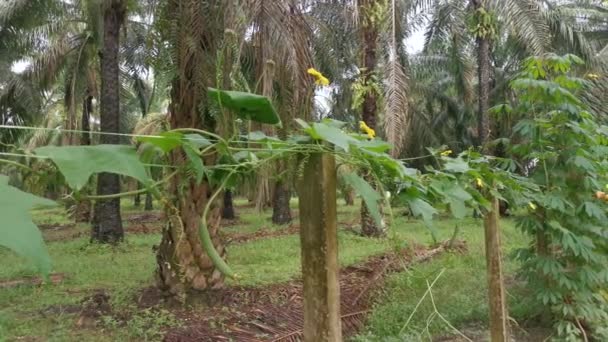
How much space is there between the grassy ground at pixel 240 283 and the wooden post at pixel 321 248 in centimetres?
30

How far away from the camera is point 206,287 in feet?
15.6

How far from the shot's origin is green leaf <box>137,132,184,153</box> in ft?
2.76

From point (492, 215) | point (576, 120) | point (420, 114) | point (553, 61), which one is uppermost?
point (420, 114)

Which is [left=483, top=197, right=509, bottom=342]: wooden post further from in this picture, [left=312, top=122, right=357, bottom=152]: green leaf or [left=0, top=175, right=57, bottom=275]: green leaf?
[left=0, top=175, right=57, bottom=275]: green leaf

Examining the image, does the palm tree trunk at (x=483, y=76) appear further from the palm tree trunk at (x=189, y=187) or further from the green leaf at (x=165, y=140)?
the green leaf at (x=165, y=140)

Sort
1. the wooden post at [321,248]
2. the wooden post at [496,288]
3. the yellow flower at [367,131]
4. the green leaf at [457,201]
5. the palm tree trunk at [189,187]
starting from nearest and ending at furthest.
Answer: the wooden post at [321,248] → the yellow flower at [367,131] → the green leaf at [457,201] → the wooden post at [496,288] → the palm tree trunk at [189,187]

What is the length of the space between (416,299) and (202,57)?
9.19 feet

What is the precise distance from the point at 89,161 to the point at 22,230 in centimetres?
21

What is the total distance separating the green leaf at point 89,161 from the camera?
2.28 ft

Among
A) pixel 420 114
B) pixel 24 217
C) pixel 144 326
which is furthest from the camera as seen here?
pixel 420 114

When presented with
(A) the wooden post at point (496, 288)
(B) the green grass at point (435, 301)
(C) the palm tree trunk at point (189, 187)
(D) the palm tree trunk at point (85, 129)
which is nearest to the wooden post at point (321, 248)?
(A) the wooden post at point (496, 288)

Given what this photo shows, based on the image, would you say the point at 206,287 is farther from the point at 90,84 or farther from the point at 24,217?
the point at 90,84

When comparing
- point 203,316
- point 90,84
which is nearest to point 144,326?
point 203,316

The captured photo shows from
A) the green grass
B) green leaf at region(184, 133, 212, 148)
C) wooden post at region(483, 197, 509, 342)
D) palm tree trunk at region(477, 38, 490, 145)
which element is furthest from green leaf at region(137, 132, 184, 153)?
palm tree trunk at region(477, 38, 490, 145)
